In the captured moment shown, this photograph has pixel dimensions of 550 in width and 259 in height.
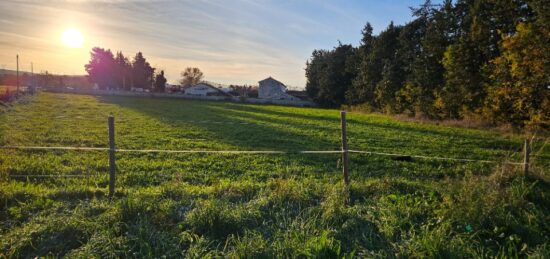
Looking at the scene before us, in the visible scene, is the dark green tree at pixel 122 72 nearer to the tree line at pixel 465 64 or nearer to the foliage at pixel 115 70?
the foliage at pixel 115 70

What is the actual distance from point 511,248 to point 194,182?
5845 mm

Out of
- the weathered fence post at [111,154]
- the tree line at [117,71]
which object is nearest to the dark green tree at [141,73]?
the tree line at [117,71]

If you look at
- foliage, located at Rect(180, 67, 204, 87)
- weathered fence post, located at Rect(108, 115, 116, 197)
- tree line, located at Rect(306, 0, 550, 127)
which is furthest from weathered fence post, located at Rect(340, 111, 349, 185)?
foliage, located at Rect(180, 67, 204, 87)

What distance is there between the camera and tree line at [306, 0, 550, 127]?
20047mm

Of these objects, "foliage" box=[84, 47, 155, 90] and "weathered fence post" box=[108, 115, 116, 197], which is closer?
"weathered fence post" box=[108, 115, 116, 197]

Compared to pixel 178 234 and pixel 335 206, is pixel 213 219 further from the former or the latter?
pixel 335 206

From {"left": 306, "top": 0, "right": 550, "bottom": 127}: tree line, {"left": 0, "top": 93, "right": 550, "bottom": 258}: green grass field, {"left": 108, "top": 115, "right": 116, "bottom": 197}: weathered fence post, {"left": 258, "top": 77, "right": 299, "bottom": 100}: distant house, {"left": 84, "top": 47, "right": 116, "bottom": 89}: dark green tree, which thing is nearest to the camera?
{"left": 0, "top": 93, "right": 550, "bottom": 258}: green grass field

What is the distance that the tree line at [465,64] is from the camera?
20047mm

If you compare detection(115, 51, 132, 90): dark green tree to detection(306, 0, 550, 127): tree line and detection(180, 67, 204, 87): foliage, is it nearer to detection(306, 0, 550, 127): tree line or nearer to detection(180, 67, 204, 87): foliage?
detection(180, 67, 204, 87): foliage

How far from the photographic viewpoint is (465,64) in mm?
25906

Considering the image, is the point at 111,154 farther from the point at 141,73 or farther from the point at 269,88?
the point at 141,73

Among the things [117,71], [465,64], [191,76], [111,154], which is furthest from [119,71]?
[111,154]

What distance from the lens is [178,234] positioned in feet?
13.8

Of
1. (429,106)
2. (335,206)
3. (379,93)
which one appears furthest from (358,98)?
(335,206)
